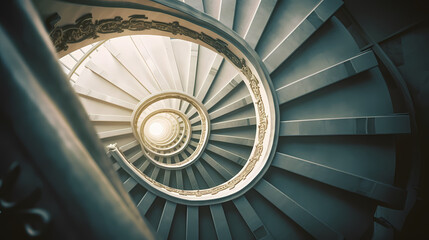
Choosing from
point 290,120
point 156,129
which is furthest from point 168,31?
point 156,129

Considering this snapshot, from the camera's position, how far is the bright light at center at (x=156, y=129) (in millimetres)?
20031

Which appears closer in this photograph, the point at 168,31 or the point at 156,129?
the point at 168,31

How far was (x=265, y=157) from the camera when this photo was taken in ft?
12.9

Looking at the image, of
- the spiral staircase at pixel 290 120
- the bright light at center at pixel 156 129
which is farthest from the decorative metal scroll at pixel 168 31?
the bright light at center at pixel 156 129

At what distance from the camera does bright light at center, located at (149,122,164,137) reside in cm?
2003

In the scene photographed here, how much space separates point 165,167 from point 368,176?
7773 millimetres

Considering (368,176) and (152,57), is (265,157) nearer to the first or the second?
(368,176)

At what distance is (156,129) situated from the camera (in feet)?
67.4

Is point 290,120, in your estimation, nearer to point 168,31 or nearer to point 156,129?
point 168,31

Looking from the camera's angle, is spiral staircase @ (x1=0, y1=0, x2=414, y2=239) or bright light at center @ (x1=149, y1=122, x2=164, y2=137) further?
bright light at center @ (x1=149, y1=122, x2=164, y2=137)

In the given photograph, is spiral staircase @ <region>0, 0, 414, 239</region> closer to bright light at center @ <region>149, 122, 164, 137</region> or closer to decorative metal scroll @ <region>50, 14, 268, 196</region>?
decorative metal scroll @ <region>50, 14, 268, 196</region>

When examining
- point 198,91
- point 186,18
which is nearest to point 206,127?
point 198,91

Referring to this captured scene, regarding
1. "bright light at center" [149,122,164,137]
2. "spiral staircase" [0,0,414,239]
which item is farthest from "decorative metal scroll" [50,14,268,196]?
"bright light at center" [149,122,164,137]

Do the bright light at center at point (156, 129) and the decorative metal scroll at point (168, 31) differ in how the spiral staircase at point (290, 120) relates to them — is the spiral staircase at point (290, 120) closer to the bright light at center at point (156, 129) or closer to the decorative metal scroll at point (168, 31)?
the decorative metal scroll at point (168, 31)
